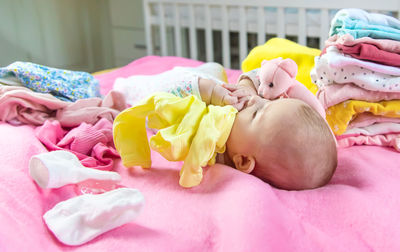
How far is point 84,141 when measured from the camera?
3.71 ft

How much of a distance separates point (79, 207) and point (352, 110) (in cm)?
75

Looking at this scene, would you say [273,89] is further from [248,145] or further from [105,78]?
[105,78]

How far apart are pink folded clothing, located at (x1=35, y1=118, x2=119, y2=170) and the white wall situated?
1.39 m

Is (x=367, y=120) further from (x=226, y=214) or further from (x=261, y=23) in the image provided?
(x=261, y=23)

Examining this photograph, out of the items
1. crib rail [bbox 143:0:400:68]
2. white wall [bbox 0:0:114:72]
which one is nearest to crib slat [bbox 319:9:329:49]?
crib rail [bbox 143:0:400:68]

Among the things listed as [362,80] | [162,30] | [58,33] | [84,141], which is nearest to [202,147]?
[84,141]

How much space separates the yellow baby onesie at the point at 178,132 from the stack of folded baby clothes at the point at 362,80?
0.31 m

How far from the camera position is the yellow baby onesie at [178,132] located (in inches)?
36.2

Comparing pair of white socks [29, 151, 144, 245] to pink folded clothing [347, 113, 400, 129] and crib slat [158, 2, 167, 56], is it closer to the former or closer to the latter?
pink folded clothing [347, 113, 400, 129]

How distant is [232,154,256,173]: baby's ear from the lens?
965 millimetres

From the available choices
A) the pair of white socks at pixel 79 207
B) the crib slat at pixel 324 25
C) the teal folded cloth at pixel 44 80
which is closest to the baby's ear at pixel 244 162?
the pair of white socks at pixel 79 207

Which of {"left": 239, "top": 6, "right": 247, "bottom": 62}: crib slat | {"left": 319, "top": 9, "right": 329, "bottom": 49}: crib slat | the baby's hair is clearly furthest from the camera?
{"left": 239, "top": 6, "right": 247, "bottom": 62}: crib slat

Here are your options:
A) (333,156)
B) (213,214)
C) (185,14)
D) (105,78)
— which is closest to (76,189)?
(213,214)

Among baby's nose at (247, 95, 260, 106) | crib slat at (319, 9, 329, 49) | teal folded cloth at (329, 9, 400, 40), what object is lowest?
baby's nose at (247, 95, 260, 106)
